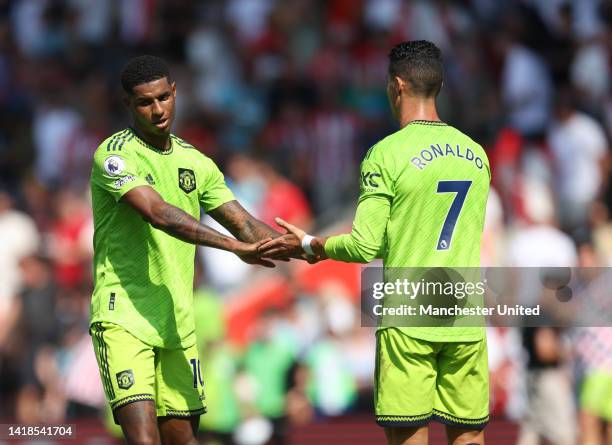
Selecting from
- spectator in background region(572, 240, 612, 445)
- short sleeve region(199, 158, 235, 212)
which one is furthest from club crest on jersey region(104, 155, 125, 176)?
spectator in background region(572, 240, 612, 445)

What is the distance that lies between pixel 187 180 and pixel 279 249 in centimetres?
71

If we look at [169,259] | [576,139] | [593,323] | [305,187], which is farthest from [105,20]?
[169,259]

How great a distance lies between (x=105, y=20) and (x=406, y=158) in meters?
12.4

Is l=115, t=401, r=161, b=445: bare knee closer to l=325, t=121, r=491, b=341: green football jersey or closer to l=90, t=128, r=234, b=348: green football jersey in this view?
l=90, t=128, r=234, b=348: green football jersey

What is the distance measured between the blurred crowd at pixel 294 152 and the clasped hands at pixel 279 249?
15.2 feet

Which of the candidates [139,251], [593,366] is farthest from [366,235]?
[593,366]

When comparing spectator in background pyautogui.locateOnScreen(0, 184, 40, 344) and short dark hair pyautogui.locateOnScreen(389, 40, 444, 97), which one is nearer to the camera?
short dark hair pyautogui.locateOnScreen(389, 40, 444, 97)

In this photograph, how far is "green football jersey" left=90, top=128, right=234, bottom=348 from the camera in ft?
26.9

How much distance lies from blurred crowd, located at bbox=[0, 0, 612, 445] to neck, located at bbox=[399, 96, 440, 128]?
5.46 metres

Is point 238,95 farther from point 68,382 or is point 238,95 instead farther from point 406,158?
point 406,158

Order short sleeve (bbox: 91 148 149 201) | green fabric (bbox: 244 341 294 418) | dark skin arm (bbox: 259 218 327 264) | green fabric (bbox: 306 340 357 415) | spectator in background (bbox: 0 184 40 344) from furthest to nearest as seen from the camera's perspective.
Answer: spectator in background (bbox: 0 184 40 344) → green fabric (bbox: 306 340 357 415) → green fabric (bbox: 244 341 294 418) → dark skin arm (bbox: 259 218 327 264) → short sleeve (bbox: 91 148 149 201)

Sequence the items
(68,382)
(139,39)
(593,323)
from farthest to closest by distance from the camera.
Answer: (139,39) < (68,382) < (593,323)

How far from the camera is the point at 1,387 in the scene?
642 inches

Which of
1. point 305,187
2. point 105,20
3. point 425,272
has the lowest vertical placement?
point 425,272
